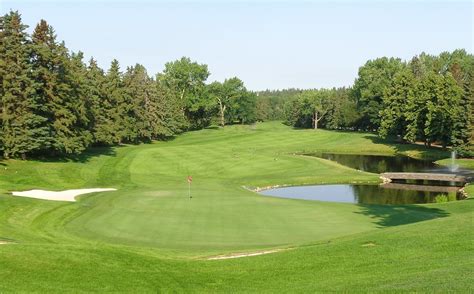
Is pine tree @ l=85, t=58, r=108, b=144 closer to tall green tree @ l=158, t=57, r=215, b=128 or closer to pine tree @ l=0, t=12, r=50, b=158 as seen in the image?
pine tree @ l=0, t=12, r=50, b=158

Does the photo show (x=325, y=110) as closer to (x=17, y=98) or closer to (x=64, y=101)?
(x=64, y=101)

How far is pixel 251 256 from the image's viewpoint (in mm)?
17844

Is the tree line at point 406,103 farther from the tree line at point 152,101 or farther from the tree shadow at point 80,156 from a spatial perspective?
the tree shadow at point 80,156

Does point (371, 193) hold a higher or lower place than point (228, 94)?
lower

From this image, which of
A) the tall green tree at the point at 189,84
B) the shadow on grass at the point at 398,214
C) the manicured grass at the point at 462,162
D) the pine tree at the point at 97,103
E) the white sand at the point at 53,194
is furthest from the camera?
the tall green tree at the point at 189,84

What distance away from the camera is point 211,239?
22.7 metres

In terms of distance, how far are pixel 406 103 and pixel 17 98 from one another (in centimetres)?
6962

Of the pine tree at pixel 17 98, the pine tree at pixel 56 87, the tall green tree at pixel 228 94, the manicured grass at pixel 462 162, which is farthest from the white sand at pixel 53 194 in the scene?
the tall green tree at pixel 228 94

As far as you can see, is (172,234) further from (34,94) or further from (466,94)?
(466,94)

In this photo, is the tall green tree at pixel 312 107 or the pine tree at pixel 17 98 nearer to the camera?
the pine tree at pixel 17 98

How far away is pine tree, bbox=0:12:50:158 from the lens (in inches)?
1954

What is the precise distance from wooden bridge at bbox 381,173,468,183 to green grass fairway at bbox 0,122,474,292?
3.00 metres

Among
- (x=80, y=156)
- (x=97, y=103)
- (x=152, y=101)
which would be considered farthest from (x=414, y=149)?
(x=80, y=156)

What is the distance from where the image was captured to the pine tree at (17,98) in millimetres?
49625
